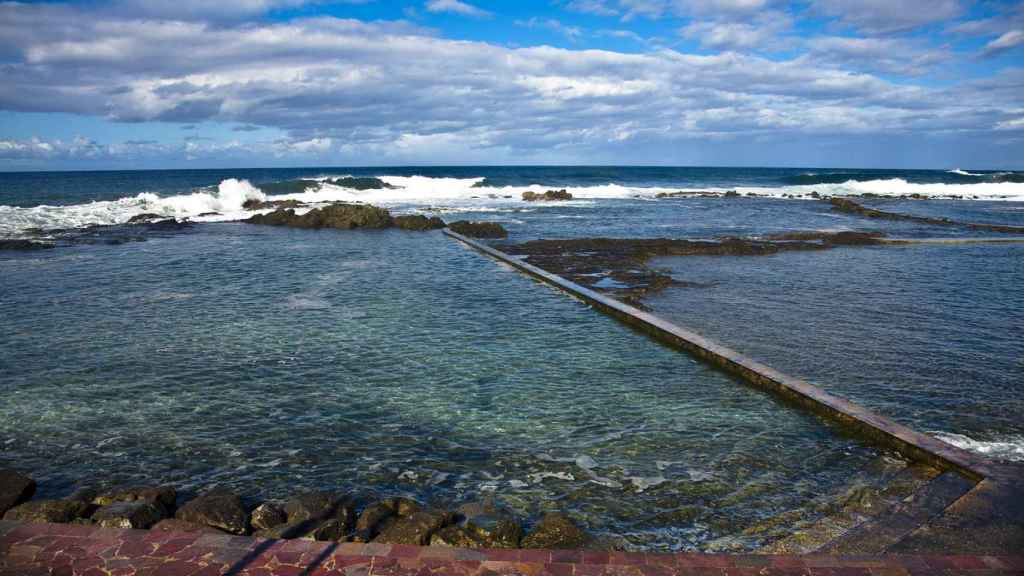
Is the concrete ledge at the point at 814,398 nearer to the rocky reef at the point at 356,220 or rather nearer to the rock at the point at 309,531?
the rock at the point at 309,531

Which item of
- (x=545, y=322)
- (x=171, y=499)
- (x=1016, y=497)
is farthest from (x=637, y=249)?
(x=171, y=499)

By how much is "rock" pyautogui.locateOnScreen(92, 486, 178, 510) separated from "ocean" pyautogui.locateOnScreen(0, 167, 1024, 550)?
1.75 ft

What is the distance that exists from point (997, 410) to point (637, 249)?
15985 millimetres

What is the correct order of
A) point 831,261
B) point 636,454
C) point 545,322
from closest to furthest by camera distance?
1. point 636,454
2. point 545,322
3. point 831,261

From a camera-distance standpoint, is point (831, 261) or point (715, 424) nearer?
point (715, 424)

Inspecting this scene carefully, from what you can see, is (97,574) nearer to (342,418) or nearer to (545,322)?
(342,418)

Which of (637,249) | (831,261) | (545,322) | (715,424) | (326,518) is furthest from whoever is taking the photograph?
(637,249)

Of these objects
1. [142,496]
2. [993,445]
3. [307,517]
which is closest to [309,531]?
[307,517]

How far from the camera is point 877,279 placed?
18.3 m

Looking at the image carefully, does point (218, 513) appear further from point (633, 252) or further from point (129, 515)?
point (633, 252)

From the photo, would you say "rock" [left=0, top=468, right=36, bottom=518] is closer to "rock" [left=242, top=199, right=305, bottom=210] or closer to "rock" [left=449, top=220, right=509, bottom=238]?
"rock" [left=449, top=220, right=509, bottom=238]

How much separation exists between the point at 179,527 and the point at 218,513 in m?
0.32

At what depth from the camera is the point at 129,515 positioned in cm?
570

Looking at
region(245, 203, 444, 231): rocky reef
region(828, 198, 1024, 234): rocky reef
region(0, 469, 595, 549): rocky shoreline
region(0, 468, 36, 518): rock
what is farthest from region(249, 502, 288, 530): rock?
region(828, 198, 1024, 234): rocky reef
